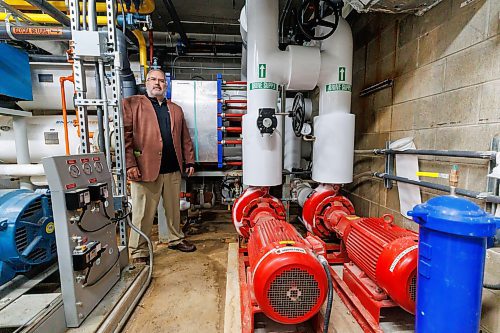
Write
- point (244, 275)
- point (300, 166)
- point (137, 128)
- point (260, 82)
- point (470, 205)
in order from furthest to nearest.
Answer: point (300, 166) → point (137, 128) → point (260, 82) → point (244, 275) → point (470, 205)

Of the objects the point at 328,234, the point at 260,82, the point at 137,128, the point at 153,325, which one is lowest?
the point at 153,325

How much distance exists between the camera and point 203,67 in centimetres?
352

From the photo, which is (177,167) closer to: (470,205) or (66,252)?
(66,252)

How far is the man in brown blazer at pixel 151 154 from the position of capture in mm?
1959

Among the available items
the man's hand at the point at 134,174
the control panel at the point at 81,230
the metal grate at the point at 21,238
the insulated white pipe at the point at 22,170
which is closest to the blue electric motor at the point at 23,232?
the metal grate at the point at 21,238

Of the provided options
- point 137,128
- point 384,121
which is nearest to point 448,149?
point 384,121

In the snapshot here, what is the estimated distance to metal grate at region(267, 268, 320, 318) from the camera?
0.90 meters

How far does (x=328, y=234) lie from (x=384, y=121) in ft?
3.09

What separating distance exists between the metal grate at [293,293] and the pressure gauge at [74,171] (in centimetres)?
106

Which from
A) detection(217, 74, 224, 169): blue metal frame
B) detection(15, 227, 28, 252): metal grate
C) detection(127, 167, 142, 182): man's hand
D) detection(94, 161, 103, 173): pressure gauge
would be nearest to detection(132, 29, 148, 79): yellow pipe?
detection(217, 74, 224, 169): blue metal frame

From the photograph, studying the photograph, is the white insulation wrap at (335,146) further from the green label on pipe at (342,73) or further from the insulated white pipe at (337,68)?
the green label on pipe at (342,73)

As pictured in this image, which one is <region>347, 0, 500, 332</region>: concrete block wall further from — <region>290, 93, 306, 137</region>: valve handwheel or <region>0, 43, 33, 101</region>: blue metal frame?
<region>0, 43, 33, 101</region>: blue metal frame

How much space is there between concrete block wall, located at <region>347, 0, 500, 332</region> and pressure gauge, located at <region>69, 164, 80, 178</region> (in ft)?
6.21

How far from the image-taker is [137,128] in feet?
6.50
